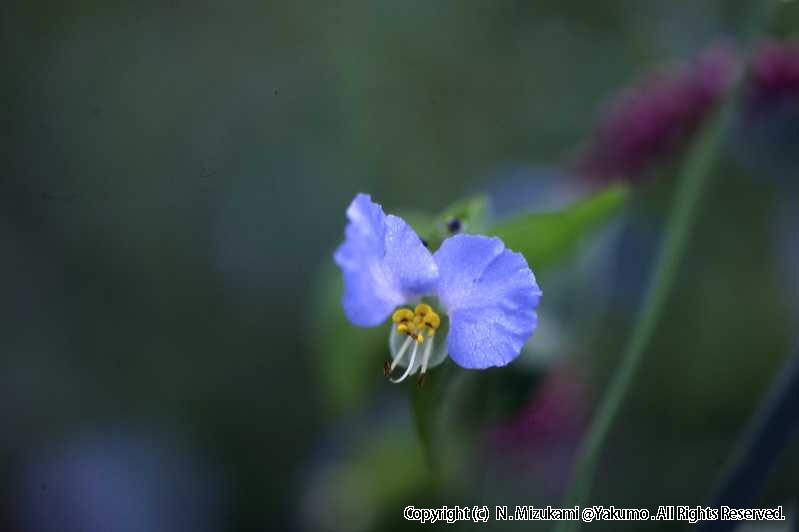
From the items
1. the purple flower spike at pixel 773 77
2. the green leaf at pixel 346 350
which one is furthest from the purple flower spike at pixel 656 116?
the green leaf at pixel 346 350

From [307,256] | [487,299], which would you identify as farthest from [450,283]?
[307,256]

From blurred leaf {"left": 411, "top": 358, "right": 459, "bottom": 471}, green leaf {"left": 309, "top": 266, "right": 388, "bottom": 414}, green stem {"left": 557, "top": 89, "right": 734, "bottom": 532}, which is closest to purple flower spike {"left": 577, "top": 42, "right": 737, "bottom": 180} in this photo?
green stem {"left": 557, "top": 89, "right": 734, "bottom": 532}

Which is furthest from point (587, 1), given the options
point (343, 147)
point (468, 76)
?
point (343, 147)

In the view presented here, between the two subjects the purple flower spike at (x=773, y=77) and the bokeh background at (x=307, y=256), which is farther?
the bokeh background at (x=307, y=256)

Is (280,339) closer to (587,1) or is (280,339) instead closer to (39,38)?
(39,38)

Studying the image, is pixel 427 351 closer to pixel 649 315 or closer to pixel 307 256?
pixel 649 315

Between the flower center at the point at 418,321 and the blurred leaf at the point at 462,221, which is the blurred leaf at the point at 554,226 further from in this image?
the flower center at the point at 418,321

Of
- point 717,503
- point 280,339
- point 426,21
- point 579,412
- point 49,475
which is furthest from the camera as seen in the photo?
point 426,21
